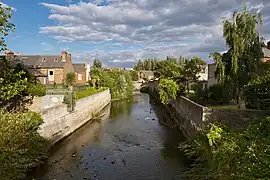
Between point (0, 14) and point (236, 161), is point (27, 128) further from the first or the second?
point (236, 161)

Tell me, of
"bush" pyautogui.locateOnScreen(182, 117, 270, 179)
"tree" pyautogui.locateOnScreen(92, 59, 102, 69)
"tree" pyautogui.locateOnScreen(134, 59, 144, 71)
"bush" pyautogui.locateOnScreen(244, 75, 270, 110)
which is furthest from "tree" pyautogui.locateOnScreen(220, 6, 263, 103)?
"tree" pyautogui.locateOnScreen(134, 59, 144, 71)

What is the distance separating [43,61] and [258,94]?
32.2 meters

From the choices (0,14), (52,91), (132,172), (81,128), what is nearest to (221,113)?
(132,172)

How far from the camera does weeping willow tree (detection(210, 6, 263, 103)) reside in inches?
719

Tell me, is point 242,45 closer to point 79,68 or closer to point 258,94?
point 258,94

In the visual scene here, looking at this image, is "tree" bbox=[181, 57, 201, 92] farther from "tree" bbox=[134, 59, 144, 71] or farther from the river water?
"tree" bbox=[134, 59, 144, 71]

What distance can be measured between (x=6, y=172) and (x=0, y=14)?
204 inches

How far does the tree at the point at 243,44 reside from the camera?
59.9ft

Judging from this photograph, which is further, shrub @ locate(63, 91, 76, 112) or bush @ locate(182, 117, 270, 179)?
shrub @ locate(63, 91, 76, 112)

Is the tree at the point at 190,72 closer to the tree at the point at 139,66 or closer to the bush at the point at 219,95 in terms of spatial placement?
the bush at the point at 219,95

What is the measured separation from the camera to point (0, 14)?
8.43m

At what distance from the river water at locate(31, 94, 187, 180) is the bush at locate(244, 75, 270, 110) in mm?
4862

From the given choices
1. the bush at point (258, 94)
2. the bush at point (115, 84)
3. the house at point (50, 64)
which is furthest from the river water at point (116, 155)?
the bush at point (115, 84)

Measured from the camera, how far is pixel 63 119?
63.2 ft
